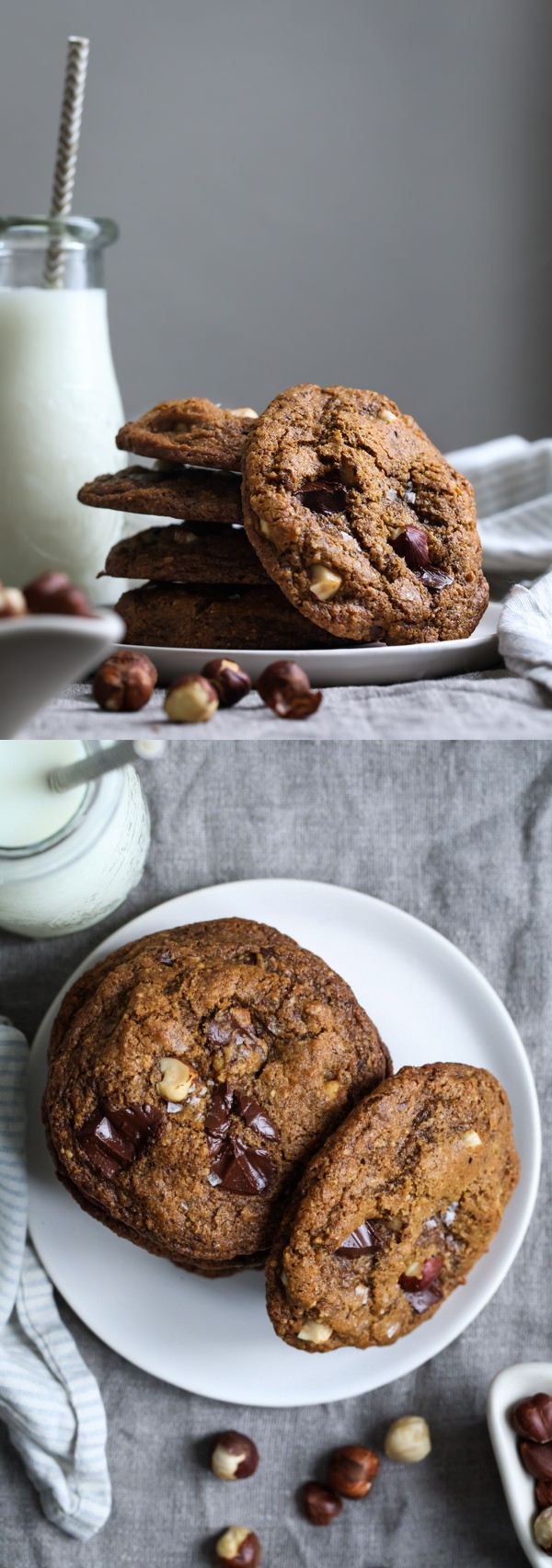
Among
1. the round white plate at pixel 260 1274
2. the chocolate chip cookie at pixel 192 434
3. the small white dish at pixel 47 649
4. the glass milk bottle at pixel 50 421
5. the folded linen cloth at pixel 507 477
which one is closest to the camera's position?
the small white dish at pixel 47 649

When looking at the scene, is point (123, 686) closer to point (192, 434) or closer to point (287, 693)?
point (287, 693)

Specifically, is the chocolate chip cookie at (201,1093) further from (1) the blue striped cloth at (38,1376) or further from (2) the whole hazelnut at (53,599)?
(2) the whole hazelnut at (53,599)

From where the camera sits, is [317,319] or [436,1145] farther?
[317,319]

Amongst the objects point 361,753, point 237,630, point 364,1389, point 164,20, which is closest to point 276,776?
point 361,753

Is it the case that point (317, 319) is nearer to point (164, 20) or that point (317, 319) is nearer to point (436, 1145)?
point (164, 20)

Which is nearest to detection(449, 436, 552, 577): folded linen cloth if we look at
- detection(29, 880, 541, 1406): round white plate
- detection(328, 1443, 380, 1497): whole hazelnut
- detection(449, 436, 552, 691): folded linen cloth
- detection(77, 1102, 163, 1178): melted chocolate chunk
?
detection(449, 436, 552, 691): folded linen cloth

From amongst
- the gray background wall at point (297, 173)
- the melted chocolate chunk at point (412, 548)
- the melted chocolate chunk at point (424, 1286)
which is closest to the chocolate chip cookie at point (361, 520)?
the melted chocolate chunk at point (412, 548)
